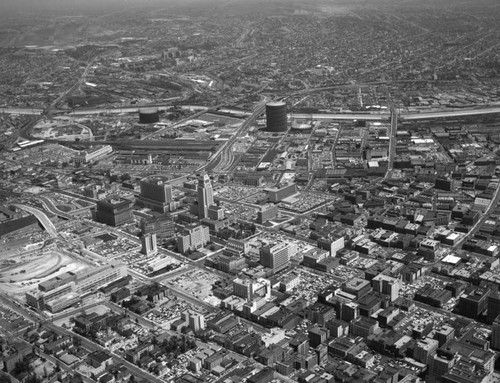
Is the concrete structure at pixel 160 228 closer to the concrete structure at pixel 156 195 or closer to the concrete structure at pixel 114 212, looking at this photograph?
the concrete structure at pixel 114 212

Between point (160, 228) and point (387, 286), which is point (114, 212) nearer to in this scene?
point (160, 228)

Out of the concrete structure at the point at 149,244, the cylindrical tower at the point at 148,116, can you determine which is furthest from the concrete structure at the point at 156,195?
the cylindrical tower at the point at 148,116

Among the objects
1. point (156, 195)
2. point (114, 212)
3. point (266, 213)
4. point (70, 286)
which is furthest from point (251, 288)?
point (156, 195)

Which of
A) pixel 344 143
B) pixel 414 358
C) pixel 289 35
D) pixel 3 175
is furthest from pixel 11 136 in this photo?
pixel 289 35

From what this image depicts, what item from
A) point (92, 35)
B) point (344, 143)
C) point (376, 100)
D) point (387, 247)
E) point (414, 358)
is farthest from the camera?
point (92, 35)

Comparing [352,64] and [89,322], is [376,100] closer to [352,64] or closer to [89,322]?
[352,64]

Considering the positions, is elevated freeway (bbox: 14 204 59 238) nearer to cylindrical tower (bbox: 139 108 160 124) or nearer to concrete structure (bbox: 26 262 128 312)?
concrete structure (bbox: 26 262 128 312)
